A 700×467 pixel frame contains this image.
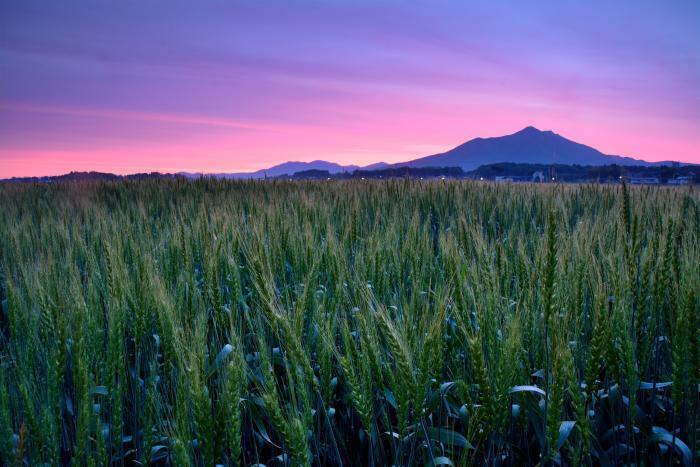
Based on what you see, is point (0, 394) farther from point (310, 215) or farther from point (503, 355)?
point (310, 215)

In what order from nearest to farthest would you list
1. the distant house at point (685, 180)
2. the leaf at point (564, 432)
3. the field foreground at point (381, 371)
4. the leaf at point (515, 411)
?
1. the field foreground at point (381, 371)
2. the leaf at point (564, 432)
3. the leaf at point (515, 411)
4. the distant house at point (685, 180)

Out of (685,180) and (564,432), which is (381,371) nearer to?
(564,432)

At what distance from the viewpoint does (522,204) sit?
219 inches

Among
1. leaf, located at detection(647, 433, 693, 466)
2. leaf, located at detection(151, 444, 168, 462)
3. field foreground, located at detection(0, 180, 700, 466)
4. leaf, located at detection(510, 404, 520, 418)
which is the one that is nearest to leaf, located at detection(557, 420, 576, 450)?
field foreground, located at detection(0, 180, 700, 466)

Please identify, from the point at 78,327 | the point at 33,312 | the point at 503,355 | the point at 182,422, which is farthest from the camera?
the point at 33,312

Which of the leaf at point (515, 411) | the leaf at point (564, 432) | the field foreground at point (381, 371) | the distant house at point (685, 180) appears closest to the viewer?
the field foreground at point (381, 371)

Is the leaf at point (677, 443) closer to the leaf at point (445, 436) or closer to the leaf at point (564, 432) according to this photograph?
the leaf at point (564, 432)

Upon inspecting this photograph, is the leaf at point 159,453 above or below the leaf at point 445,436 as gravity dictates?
below

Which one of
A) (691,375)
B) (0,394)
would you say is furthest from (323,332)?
(691,375)

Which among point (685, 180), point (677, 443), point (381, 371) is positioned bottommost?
point (677, 443)

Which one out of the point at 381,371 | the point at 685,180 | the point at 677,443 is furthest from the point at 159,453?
the point at 685,180

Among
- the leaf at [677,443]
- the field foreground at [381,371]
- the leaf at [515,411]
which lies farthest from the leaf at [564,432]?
the leaf at [677,443]

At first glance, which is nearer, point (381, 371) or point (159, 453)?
point (381, 371)

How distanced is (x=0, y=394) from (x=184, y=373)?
435 millimetres
